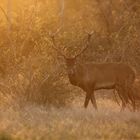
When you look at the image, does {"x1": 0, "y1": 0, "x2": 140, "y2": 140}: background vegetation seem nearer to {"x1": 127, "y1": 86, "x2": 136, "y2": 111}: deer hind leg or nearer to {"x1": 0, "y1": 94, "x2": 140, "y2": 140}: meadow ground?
{"x1": 0, "y1": 94, "x2": 140, "y2": 140}: meadow ground

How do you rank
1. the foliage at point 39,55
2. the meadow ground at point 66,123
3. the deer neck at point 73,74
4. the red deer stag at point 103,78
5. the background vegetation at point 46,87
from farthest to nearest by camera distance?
1. the red deer stag at point 103,78
2. the deer neck at point 73,74
3. the foliage at point 39,55
4. the background vegetation at point 46,87
5. the meadow ground at point 66,123

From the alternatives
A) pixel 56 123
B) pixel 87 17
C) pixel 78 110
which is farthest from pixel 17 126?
pixel 87 17

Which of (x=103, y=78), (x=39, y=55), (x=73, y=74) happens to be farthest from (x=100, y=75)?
(x=39, y=55)

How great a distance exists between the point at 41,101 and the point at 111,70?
2.00 meters

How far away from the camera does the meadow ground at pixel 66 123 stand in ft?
39.3

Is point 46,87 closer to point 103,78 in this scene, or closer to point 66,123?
point 103,78

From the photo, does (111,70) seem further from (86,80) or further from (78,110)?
(78,110)

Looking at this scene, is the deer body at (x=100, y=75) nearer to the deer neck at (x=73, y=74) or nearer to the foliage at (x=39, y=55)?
the deer neck at (x=73, y=74)

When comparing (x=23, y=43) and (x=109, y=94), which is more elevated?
(x=23, y=43)

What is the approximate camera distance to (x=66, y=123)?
13.1m

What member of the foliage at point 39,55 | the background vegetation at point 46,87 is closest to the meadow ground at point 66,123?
the background vegetation at point 46,87

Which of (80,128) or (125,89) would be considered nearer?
(80,128)

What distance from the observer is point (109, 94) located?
20234mm

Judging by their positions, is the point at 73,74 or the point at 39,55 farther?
the point at 73,74
